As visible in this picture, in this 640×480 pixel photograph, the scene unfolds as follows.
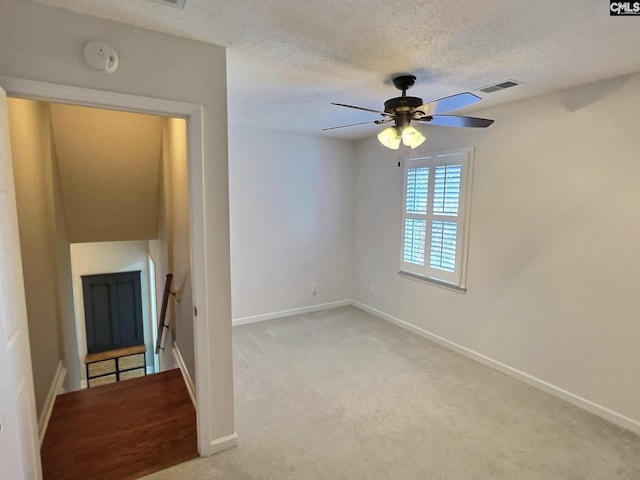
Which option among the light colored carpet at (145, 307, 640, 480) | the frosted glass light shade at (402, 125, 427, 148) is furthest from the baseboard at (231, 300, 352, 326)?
the frosted glass light shade at (402, 125, 427, 148)

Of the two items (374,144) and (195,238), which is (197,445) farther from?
(374,144)

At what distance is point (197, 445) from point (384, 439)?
1.20 m

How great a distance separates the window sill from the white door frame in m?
2.57

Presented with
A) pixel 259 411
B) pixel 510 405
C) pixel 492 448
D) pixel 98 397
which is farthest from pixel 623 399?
pixel 98 397

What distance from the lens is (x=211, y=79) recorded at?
1.88 meters

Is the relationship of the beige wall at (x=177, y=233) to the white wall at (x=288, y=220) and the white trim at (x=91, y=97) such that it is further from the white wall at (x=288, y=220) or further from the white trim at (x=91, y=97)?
the white wall at (x=288, y=220)

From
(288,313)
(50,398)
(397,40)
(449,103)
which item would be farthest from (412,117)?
(50,398)

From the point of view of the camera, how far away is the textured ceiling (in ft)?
4.92

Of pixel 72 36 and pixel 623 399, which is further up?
pixel 72 36

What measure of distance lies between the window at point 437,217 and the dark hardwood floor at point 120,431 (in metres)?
2.71

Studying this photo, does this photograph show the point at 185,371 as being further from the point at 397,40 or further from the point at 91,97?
the point at 397,40

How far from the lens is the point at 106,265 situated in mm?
5867

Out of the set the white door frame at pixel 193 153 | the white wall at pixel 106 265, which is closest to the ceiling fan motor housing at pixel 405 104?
the white door frame at pixel 193 153

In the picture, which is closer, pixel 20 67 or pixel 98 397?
pixel 20 67
